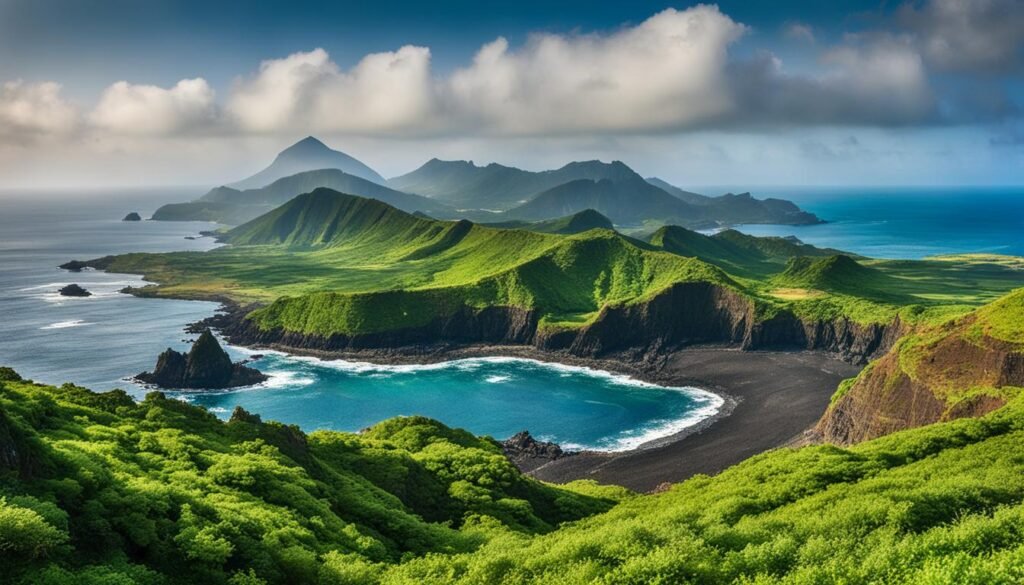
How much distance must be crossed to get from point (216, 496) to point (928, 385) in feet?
297

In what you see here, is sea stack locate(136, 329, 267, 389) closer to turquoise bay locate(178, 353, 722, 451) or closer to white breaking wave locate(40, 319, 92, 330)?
turquoise bay locate(178, 353, 722, 451)

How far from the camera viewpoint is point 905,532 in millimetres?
37312

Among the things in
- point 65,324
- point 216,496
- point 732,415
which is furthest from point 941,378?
point 65,324

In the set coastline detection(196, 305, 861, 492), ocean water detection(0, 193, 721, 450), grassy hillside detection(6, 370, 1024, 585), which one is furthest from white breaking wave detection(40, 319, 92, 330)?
grassy hillside detection(6, 370, 1024, 585)

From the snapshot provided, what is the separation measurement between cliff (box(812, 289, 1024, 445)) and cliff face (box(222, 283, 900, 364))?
59.1 metres

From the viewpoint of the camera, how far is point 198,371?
5546 inches

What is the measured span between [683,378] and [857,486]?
9851 cm

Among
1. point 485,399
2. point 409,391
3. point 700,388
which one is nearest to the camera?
point 485,399

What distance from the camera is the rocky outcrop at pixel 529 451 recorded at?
103 metres

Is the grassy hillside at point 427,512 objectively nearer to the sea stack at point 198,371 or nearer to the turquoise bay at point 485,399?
the turquoise bay at point 485,399

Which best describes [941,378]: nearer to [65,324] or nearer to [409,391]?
[409,391]

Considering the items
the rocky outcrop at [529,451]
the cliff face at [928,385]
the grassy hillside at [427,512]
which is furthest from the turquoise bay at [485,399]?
the grassy hillside at [427,512]

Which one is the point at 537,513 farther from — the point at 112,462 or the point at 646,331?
the point at 646,331

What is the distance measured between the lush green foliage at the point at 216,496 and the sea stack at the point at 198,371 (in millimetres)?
83721
